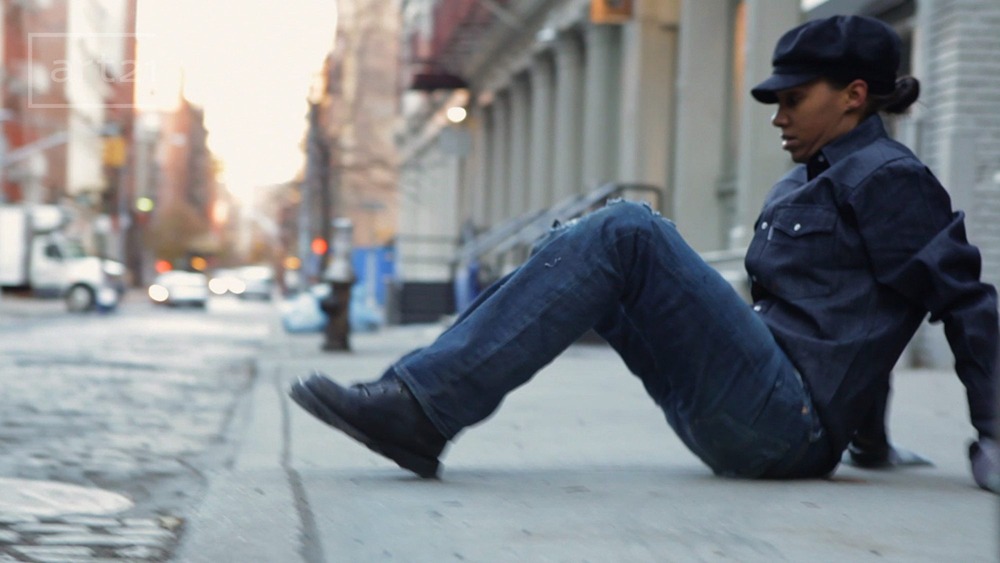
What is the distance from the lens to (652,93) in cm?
2059

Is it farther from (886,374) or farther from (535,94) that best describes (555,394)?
(535,94)

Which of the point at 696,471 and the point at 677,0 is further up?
the point at 677,0

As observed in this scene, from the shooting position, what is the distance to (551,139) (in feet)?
90.6

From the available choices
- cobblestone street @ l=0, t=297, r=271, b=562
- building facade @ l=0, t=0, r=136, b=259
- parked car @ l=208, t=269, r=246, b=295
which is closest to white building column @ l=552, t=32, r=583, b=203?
cobblestone street @ l=0, t=297, r=271, b=562

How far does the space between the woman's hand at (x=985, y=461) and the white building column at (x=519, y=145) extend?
1001 inches

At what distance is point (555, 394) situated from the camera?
33.3 ft

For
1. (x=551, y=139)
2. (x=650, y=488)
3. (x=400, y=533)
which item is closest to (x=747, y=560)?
(x=400, y=533)

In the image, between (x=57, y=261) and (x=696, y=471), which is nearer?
(x=696, y=471)

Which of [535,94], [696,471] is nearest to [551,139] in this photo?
[535,94]

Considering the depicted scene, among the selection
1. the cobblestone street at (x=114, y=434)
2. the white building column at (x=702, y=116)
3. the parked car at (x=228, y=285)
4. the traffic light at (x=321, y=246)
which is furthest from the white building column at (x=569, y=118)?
the parked car at (x=228, y=285)

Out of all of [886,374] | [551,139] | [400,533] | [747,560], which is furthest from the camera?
[551,139]

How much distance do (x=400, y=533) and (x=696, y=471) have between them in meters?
1.53

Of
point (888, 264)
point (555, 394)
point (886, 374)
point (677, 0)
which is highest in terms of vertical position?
point (677, 0)

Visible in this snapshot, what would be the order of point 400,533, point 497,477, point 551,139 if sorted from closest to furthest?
point 400,533 < point 497,477 < point 551,139
